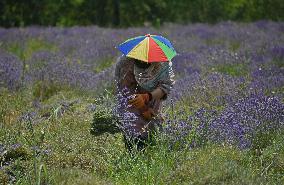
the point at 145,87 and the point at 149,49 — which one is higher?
the point at 149,49

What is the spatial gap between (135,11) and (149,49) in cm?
1794

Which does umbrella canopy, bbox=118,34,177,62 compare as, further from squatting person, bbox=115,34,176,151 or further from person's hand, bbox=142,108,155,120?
person's hand, bbox=142,108,155,120

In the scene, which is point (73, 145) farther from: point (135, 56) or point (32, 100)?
point (32, 100)

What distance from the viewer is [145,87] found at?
474cm

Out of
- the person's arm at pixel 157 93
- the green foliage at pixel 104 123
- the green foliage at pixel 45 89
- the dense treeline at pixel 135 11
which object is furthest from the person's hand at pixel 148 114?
the dense treeline at pixel 135 11

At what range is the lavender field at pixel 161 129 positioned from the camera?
155 inches

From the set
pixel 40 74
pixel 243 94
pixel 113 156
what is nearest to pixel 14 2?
pixel 40 74

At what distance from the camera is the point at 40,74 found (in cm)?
760

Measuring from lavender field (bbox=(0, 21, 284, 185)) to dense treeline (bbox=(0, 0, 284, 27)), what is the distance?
12.7m

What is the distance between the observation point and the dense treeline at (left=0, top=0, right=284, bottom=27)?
69.4 feet

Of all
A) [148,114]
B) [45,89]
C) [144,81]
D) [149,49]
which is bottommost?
[45,89]

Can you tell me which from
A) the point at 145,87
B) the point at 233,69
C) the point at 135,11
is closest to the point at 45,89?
the point at 233,69

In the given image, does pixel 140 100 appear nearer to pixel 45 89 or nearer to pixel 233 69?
pixel 45 89

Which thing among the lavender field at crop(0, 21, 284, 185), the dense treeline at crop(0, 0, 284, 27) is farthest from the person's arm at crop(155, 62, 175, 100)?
the dense treeline at crop(0, 0, 284, 27)
